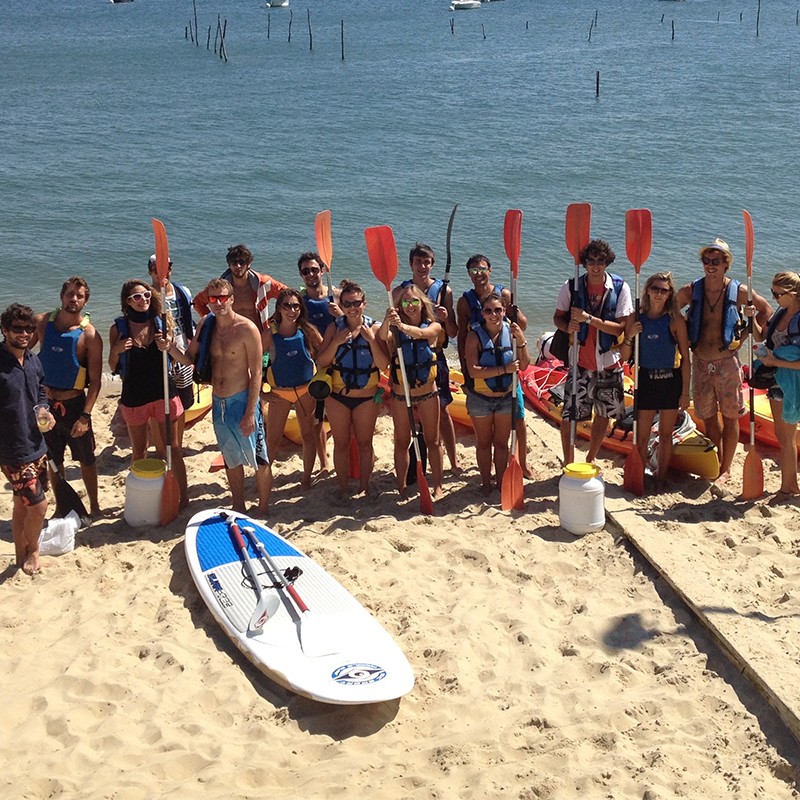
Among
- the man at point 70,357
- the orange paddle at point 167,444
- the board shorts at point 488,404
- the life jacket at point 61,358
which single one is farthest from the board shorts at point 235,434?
the board shorts at point 488,404

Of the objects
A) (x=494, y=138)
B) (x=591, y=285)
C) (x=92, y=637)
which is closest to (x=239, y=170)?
(x=494, y=138)

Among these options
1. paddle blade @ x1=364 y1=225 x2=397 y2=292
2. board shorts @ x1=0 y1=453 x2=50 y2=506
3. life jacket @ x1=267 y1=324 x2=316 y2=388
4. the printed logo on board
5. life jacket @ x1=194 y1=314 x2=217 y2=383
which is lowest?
the printed logo on board

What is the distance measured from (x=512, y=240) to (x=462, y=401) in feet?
5.93

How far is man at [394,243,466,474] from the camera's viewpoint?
22.4ft

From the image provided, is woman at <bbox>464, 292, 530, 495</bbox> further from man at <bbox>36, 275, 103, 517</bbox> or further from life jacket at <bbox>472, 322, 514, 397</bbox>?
man at <bbox>36, 275, 103, 517</bbox>

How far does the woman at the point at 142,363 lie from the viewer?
20.9 feet

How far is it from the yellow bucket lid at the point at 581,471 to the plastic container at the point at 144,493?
2.60 m

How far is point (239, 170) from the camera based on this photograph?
74.4 feet

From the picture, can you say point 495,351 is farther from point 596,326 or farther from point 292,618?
point 292,618

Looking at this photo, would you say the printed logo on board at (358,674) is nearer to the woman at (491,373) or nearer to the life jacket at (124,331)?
the woman at (491,373)

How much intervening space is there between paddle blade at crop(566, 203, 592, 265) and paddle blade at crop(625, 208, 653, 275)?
293mm

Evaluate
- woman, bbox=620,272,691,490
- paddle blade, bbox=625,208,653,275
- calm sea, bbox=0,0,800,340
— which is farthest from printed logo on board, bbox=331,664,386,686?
calm sea, bbox=0,0,800,340

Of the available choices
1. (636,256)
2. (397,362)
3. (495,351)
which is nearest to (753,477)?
(636,256)

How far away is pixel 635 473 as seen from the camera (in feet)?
22.6
